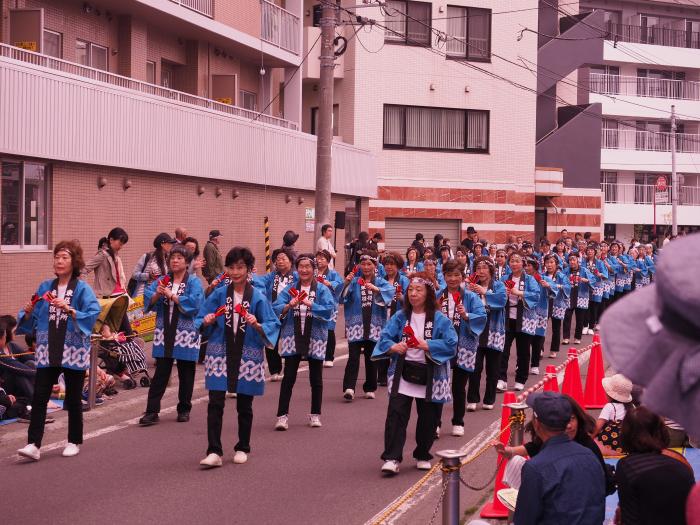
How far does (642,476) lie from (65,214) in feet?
49.9

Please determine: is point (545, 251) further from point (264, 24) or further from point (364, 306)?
point (364, 306)

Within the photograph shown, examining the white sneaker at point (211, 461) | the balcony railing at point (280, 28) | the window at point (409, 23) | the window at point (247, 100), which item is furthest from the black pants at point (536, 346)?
the window at point (409, 23)

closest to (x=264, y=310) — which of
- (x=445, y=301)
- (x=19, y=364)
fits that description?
(x=445, y=301)

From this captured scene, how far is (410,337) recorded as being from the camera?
944 cm

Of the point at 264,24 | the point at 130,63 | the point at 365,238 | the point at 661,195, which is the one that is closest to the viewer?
the point at 130,63

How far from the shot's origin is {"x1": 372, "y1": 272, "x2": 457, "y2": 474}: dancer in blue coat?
933 centimetres

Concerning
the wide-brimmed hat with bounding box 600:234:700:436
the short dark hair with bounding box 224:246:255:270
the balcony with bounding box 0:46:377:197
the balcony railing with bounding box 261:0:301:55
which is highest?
the balcony railing with bounding box 261:0:301:55

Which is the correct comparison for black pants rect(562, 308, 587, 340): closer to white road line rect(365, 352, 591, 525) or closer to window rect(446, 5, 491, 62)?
white road line rect(365, 352, 591, 525)

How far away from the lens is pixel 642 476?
16.2ft

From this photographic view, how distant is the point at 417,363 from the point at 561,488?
4.52 metres

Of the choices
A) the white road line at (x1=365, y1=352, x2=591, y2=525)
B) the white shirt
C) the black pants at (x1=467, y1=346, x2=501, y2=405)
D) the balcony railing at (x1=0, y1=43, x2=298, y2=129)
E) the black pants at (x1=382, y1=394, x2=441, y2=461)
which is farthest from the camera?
the balcony railing at (x1=0, y1=43, x2=298, y2=129)

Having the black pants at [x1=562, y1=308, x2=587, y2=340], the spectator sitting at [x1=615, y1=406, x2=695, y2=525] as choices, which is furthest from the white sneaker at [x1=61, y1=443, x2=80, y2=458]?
the black pants at [x1=562, y1=308, x2=587, y2=340]

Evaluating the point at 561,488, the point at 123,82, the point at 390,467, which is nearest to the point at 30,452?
the point at 390,467

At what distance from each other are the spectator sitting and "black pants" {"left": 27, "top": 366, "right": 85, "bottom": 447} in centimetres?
598
